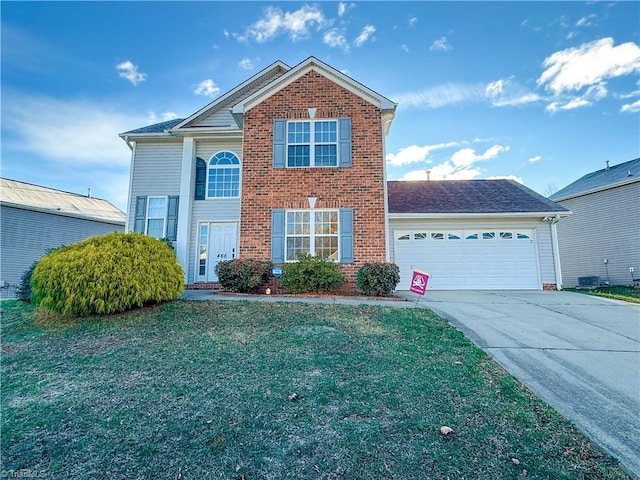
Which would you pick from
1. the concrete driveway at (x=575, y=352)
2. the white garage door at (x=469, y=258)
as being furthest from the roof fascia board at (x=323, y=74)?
the concrete driveway at (x=575, y=352)

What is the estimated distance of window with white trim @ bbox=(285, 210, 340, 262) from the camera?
387 inches

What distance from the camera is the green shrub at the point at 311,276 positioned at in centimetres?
887

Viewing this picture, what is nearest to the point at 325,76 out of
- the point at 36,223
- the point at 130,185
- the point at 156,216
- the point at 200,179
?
the point at 200,179

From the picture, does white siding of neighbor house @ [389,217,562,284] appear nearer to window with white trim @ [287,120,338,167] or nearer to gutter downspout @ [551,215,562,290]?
gutter downspout @ [551,215,562,290]

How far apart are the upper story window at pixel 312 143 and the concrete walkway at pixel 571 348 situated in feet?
14.8

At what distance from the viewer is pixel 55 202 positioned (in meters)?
16.3

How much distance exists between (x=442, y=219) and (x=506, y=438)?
9.93m

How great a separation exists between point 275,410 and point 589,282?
17830 mm

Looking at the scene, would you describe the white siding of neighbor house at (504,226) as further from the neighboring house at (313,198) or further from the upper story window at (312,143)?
the upper story window at (312,143)

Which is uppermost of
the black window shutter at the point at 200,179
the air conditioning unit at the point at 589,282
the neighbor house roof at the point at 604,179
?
the neighbor house roof at the point at 604,179

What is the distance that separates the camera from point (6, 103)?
38.0ft

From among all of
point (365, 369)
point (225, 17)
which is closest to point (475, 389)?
point (365, 369)

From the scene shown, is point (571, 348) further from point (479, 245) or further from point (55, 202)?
point (55, 202)

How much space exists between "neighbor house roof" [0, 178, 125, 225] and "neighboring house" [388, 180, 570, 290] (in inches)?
624
